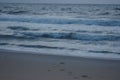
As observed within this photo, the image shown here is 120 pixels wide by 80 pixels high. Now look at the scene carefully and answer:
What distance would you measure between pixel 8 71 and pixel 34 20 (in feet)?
43.7

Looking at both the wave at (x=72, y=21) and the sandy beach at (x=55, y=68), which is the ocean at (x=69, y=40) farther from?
the sandy beach at (x=55, y=68)

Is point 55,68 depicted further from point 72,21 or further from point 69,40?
point 72,21

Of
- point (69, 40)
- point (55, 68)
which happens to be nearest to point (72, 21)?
point (69, 40)

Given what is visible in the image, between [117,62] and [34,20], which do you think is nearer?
[117,62]

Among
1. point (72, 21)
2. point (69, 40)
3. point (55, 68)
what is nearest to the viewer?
point (55, 68)

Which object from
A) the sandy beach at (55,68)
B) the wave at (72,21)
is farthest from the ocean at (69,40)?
the sandy beach at (55,68)

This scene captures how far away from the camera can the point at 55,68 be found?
4.99 m

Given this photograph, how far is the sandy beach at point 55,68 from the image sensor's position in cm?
445

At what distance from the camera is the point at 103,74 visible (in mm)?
4641

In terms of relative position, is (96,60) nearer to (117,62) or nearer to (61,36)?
(117,62)

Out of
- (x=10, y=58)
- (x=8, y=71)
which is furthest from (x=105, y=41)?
(x=8, y=71)

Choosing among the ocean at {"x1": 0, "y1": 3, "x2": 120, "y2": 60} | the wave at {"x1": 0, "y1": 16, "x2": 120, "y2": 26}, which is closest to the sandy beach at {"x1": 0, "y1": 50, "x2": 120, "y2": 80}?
the ocean at {"x1": 0, "y1": 3, "x2": 120, "y2": 60}

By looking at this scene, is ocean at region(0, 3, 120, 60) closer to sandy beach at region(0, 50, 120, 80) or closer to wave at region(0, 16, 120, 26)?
wave at region(0, 16, 120, 26)

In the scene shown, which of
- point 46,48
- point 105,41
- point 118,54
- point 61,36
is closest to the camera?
point 118,54
